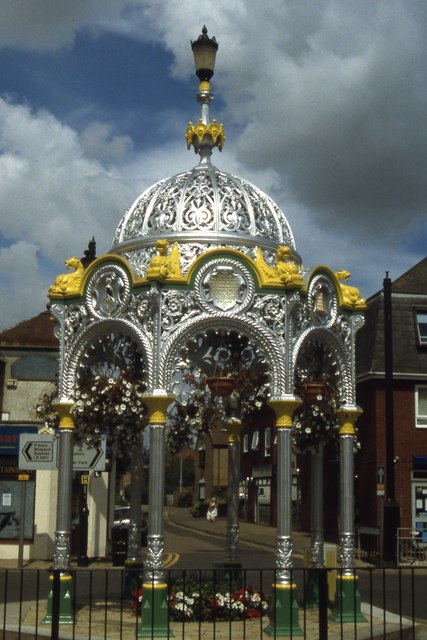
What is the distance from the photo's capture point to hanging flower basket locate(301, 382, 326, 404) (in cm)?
1371

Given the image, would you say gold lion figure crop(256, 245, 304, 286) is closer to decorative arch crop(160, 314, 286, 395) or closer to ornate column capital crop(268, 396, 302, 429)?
decorative arch crop(160, 314, 286, 395)

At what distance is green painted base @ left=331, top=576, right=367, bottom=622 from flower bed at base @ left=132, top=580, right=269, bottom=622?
→ 3.46ft

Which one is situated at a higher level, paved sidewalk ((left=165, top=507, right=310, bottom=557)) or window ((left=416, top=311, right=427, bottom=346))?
window ((left=416, top=311, right=427, bottom=346))

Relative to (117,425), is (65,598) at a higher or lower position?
lower

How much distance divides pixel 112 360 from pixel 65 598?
158 inches

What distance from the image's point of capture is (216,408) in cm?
1603

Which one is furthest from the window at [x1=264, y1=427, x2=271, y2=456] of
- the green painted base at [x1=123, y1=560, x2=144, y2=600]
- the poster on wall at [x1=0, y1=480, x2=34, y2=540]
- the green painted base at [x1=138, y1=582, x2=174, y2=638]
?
the green painted base at [x1=138, y1=582, x2=174, y2=638]

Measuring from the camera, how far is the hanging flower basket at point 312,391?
1371cm

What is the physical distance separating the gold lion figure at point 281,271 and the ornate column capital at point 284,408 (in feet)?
5.16

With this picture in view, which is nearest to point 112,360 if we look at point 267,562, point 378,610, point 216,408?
point 216,408

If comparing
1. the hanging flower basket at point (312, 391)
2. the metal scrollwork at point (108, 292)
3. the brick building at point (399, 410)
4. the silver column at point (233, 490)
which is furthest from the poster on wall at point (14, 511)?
the metal scrollwork at point (108, 292)

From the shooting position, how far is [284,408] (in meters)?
12.0

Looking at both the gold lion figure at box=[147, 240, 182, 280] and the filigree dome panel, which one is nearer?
the gold lion figure at box=[147, 240, 182, 280]

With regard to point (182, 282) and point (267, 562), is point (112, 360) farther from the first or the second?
point (267, 562)
